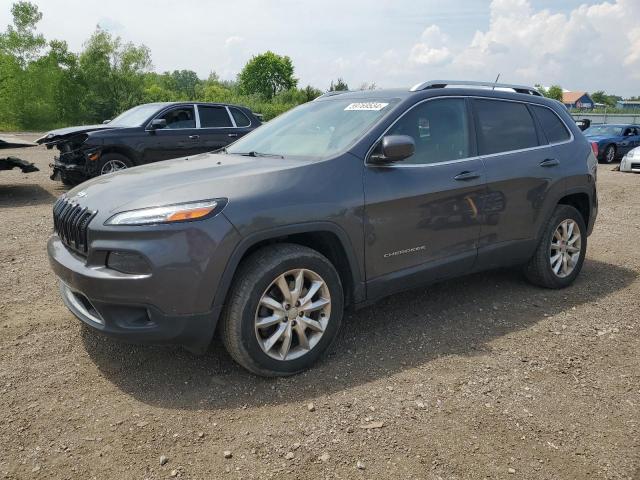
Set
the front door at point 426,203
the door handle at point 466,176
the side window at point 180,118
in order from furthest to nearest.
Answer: the side window at point 180,118 → the door handle at point 466,176 → the front door at point 426,203

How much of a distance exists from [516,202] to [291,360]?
237 cm

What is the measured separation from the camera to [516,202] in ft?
14.6

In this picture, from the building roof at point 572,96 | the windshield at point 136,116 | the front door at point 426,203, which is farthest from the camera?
the building roof at point 572,96

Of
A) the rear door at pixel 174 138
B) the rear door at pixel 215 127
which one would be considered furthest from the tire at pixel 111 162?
the rear door at pixel 215 127

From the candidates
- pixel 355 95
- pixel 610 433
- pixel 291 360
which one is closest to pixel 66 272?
pixel 291 360

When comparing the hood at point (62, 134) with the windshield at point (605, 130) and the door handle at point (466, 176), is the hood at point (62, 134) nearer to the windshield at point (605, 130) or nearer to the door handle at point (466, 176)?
the door handle at point (466, 176)

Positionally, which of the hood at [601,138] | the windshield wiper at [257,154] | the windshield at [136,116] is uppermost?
the windshield at [136,116]

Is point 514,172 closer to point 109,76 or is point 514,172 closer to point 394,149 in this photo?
point 394,149

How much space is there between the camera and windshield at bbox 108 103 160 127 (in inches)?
410

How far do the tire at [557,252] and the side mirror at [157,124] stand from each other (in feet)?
24.5

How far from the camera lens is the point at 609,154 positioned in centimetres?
Answer: 1953

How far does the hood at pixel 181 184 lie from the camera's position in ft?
10.0

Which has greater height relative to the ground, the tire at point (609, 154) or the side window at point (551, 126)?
the side window at point (551, 126)

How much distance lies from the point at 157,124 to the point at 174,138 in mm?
414
